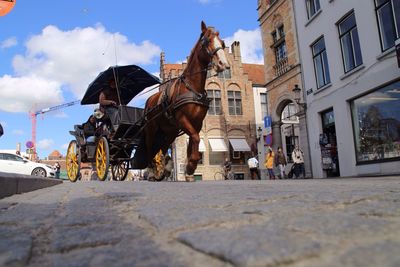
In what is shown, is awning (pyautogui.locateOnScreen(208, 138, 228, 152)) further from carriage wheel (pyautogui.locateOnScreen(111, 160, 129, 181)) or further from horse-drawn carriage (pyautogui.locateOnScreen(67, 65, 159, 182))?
horse-drawn carriage (pyautogui.locateOnScreen(67, 65, 159, 182))

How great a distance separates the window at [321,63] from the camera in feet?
51.1

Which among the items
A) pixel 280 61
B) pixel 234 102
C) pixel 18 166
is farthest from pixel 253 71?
pixel 18 166

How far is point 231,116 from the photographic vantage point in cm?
3328

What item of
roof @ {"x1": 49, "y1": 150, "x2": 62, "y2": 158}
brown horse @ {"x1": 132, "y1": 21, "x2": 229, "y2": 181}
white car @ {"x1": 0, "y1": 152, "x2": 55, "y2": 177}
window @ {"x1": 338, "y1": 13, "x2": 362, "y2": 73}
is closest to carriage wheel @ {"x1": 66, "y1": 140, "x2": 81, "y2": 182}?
brown horse @ {"x1": 132, "y1": 21, "x2": 229, "y2": 181}

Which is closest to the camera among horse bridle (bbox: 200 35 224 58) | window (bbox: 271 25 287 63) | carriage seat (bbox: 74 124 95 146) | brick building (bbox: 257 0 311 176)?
horse bridle (bbox: 200 35 224 58)

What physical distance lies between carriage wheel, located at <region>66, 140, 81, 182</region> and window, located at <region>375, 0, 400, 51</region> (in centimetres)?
977

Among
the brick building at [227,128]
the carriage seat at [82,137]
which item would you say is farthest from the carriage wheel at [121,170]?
the brick building at [227,128]

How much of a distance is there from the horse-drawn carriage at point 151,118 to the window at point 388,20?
6824mm

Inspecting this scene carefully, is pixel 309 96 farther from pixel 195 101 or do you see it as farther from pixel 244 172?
pixel 244 172

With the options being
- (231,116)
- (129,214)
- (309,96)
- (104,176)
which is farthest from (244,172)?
(129,214)

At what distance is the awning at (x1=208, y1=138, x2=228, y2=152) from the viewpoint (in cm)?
3151

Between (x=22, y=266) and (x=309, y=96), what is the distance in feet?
53.7

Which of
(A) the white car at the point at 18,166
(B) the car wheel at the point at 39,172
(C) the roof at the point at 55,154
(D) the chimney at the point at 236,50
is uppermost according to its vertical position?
(D) the chimney at the point at 236,50

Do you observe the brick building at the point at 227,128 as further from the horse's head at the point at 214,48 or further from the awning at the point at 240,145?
the horse's head at the point at 214,48
